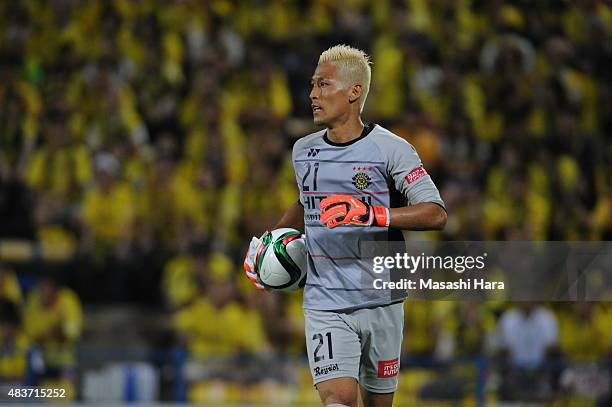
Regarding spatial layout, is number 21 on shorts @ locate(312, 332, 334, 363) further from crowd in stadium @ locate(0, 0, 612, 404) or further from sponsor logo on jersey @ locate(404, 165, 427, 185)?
crowd in stadium @ locate(0, 0, 612, 404)

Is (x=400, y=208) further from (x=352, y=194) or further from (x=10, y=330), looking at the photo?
(x=10, y=330)

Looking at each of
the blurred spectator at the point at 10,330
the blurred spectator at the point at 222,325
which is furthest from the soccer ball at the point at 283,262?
the blurred spectator at the point at 222,325

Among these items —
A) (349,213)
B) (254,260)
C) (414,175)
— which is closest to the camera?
(349,213)

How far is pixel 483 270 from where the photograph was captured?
5.76 meters

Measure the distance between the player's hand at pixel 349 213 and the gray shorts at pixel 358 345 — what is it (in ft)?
1.49

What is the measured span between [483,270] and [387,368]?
1.13 meters

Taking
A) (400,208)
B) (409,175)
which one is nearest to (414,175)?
(409,175)

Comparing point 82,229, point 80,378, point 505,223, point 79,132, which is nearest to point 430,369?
point 505,223

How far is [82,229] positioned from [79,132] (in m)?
1.39

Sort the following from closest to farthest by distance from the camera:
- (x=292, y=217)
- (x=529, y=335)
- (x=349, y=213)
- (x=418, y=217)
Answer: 1. (x=349, y=213)
2. (x=418, y=217)
3. (x=292, y=217)
4. (x=529, y=335)

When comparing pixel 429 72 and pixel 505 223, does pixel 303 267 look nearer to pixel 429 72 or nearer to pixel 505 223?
pixel 505 223

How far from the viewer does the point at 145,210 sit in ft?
35.0

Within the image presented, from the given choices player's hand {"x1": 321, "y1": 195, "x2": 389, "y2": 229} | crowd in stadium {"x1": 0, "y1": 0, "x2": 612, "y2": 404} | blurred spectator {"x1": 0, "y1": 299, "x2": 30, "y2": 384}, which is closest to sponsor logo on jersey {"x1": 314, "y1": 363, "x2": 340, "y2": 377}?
Answer: player's hand {"x1": 321, "y1": 195, "x2": 389, "y2": 229}

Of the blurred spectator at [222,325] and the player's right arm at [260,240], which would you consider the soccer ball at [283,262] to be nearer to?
the player's right arm at [260,240]
